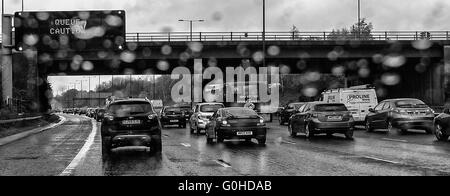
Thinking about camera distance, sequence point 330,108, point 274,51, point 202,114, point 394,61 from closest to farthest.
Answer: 1. point 330,108
2. point 202,114
3. point 274,51
4. point 394,61

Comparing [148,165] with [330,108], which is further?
[330,108]

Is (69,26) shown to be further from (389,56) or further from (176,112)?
(389,56)

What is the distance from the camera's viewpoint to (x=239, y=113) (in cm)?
2003

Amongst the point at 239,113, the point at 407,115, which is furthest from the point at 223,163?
the point at 407,115

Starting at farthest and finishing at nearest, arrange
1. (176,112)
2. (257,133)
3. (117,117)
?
(176,112), (257,133), (117,117)

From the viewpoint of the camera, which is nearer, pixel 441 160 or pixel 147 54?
pixel 441 160

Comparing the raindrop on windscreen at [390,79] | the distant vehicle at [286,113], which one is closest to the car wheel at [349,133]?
the distant vehicle at [286,113]

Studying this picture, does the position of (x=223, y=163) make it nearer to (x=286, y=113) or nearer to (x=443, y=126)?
(x=443, y=126)

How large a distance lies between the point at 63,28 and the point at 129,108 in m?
25.2

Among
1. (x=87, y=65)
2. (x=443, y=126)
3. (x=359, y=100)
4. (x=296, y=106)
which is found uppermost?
(x=87, y=65)
